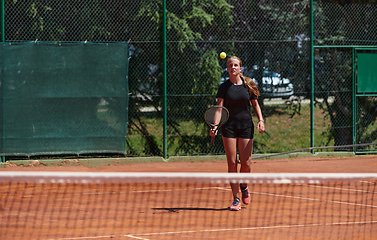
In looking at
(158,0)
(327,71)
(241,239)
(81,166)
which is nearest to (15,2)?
(158,0)

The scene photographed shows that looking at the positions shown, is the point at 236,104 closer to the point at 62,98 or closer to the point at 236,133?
the point at 236,133

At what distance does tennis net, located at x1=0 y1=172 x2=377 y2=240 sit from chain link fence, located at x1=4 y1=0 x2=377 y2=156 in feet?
9.36

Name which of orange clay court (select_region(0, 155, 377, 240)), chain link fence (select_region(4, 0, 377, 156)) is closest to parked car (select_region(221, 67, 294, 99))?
chain link fence (select_region(4, 0, 377, 156))

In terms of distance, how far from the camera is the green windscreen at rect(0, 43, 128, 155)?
29.0ft

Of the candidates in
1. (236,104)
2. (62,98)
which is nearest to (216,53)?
(62,98)

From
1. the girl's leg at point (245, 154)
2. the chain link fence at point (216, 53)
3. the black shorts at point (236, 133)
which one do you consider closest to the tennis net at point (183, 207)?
the girl's leg at point (245, 154)

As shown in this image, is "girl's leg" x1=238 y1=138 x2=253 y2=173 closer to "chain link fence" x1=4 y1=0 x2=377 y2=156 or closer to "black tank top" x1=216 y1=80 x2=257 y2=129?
"black tank top" x1=216 y1=80 x2=257 y2=129

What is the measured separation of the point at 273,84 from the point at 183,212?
572 cm

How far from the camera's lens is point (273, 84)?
10188 millimetres

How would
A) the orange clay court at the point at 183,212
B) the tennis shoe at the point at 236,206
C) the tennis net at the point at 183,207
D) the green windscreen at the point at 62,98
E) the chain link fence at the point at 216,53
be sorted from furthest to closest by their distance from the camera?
the chain link fence at the point at 216,53 < the green windscreen at the point at 62,98 < the tennis shoe at the point at 236,206 < the orange clay court at the point at 183,212 < the tennis net at the point at 183,207

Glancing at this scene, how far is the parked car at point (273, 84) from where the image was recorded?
33.3 ft

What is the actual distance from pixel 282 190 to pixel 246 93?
183 centimetres

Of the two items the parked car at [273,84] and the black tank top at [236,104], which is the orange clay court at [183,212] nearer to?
the black tank top at [236,104]

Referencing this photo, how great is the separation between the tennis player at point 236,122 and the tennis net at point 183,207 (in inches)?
17.8
